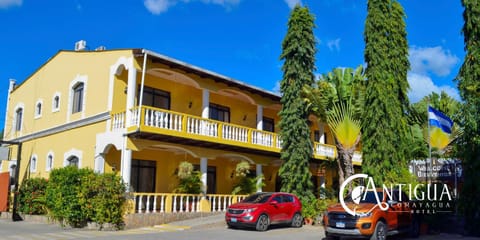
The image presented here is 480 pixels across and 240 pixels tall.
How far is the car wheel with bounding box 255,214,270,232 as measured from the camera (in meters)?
16.8

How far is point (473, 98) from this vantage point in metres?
16.1

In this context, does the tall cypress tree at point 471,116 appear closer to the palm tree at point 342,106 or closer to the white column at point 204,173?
the palm tree at point 342,106

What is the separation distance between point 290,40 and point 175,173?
8.61 m

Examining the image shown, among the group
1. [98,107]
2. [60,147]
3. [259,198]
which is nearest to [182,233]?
[259,198]

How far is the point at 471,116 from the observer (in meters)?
16.0

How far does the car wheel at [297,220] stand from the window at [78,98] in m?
12.1

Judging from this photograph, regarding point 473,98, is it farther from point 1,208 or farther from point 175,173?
point 1,208

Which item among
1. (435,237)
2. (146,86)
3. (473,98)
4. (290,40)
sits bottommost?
(435,237)

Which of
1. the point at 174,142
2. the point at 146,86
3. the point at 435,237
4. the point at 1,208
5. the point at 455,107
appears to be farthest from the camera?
the point at 455,107

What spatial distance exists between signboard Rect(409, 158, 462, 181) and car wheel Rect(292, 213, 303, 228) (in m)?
5.24

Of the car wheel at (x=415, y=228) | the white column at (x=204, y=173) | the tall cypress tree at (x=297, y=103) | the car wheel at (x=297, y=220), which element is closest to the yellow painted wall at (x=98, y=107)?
the white column at (x=204, y=173)

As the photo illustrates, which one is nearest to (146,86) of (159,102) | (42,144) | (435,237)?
(159,102)

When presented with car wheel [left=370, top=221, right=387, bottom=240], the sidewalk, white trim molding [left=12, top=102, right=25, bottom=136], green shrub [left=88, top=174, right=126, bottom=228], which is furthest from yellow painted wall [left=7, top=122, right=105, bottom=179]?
car wheel [left=370, top=221, right=387, bottom=240]

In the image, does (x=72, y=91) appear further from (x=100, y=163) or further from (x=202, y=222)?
(x=202, y=222)
